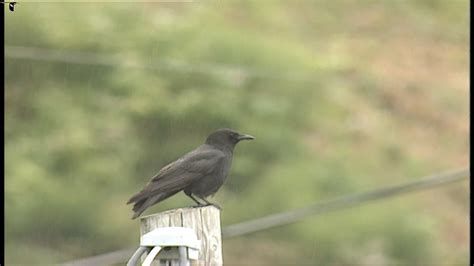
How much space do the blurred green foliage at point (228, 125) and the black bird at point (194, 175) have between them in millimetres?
5032

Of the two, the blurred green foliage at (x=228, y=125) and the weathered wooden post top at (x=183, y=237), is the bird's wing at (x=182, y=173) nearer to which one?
the weathered wooden post top at (x=183, y=237)

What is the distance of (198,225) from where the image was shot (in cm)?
421

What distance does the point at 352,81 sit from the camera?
1568 centimetres

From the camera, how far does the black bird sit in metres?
4.74

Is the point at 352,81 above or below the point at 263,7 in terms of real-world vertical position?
below

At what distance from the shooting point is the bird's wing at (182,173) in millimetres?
4742

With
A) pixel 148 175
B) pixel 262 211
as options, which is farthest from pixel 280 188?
pixel 148 175

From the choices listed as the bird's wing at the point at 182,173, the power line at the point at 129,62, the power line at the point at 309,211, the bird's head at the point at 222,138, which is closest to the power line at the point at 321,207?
the power line at the point at 309,211

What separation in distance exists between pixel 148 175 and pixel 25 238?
1392 mm

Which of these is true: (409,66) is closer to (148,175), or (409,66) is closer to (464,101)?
(464,101)

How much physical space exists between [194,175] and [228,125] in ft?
24.1

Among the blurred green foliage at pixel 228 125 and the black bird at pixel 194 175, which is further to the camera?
the blurred green foliage at pixel 228 125

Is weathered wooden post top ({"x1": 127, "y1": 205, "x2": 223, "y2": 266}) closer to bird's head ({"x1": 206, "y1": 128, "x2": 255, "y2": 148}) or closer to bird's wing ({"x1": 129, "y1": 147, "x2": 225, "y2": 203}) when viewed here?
bird's wing ({"x1": 129, "y1": 147, "x2": 225, "y2": 203})

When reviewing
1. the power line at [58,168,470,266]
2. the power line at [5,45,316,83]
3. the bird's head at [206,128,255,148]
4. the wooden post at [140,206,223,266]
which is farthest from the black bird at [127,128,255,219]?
the power line at [5,45,316,83]
